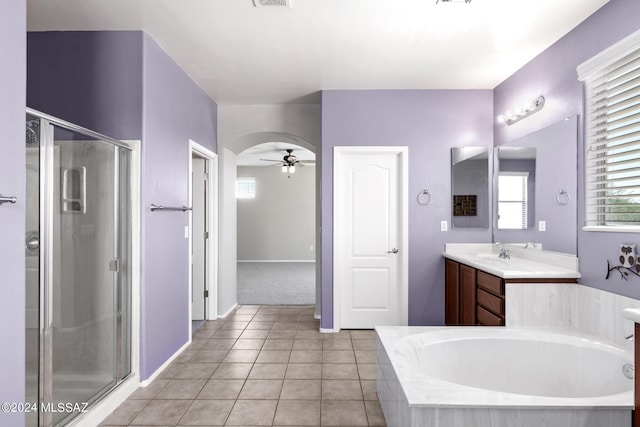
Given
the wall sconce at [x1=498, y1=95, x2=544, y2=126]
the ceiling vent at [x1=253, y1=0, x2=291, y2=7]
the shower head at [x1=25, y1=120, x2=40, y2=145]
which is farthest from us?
the wall sconce at [x1=498, y1=95, x2=544, y2=126]

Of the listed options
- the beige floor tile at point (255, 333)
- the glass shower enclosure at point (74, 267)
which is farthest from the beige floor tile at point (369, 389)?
the glass shower enclosure at point (74, 267)

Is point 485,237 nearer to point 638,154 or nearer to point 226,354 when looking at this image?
point 638,154

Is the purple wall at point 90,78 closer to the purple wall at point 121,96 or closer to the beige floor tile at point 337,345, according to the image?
the purple wall at point 121,96

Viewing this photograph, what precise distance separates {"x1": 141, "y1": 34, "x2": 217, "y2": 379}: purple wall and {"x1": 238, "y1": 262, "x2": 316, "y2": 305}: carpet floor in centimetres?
212

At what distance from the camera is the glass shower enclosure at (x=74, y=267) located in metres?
1.83

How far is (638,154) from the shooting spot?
6.91 ft

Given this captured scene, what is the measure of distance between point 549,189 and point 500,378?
5.06 ft

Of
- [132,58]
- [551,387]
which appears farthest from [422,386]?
[132,58]

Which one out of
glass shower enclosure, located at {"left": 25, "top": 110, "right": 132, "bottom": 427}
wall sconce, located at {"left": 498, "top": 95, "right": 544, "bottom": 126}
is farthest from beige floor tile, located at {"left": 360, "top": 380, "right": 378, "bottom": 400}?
wall sconce, located at {"left": 498, "top": 95, "right": 544, "bottom": 126}

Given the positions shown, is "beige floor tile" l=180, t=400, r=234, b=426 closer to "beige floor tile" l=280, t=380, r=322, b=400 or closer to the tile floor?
the tile floor

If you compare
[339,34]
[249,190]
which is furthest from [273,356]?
[249,190]

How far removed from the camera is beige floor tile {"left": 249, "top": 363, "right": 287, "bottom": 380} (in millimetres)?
2871

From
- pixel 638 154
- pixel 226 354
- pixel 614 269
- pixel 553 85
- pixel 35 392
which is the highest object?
pixel 553 85

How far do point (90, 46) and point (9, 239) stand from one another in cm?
196
